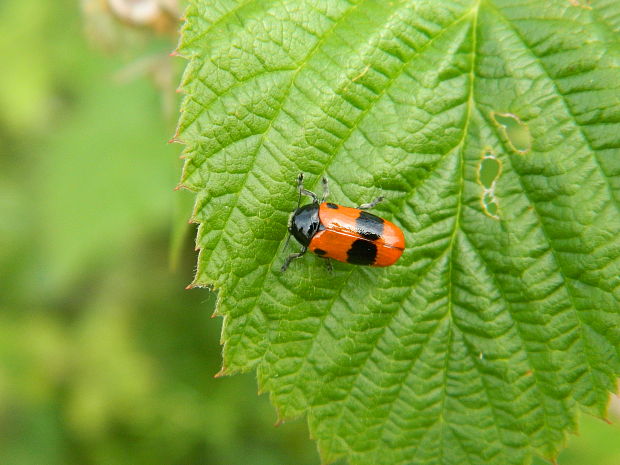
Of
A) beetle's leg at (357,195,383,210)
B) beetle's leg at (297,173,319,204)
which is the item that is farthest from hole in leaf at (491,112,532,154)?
beetle's leg at (297,173,319,204)

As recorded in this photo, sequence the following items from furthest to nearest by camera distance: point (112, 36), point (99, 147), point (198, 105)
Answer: point (99, 147)
point (112, 36)
point (198, 105)

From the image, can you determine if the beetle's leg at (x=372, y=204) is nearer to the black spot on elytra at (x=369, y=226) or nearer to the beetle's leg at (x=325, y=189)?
the black spot on elytra at (x=369, y=226)

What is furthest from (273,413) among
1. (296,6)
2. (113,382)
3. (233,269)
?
(296,6)

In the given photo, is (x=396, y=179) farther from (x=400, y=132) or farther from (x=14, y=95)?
(x=14, y=95)

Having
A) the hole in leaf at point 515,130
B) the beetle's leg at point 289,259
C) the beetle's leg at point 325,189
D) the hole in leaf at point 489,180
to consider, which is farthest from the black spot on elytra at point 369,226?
the hole in leaf at point 515,130

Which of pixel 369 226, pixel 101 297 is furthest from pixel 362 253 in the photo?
pixel 101 297

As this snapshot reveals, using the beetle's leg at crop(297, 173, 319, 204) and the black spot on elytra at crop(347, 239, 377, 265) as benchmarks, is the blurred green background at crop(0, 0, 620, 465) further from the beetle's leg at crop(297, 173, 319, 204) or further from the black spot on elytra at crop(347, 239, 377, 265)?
the black spot on elytra at crop(347, 239, 377, 265)
